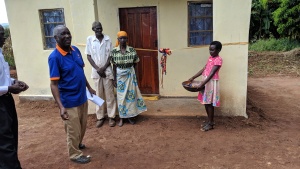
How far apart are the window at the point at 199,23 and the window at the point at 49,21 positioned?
296cm

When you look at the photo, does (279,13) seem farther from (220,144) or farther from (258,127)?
(220,144)

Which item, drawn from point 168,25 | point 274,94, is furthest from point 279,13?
point 168,25

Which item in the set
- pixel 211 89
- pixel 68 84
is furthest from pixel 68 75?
pixel 211 89

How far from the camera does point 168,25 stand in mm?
5641

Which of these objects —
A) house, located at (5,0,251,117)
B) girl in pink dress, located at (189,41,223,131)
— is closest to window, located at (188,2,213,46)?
house, located at (5,0,251,117)

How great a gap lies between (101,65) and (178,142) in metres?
1.83

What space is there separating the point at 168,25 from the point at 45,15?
9.65 feet

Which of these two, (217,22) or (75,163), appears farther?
(217,22)

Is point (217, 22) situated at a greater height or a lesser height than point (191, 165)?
→ greater

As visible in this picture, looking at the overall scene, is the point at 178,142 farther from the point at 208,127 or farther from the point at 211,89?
the point at 211,89

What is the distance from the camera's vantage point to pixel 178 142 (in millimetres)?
3990

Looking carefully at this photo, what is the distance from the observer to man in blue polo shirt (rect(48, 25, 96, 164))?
117 inches

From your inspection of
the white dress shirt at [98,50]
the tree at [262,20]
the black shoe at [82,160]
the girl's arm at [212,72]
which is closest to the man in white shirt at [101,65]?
the white dress shirt at [98,50]

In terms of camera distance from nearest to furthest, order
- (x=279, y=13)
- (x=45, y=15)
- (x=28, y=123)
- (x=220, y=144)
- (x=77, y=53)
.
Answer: (x=77, y=53) → (x=220, y=144) → (x=28, y=123) → (x=45, y=15) → (x=279, y=13)
